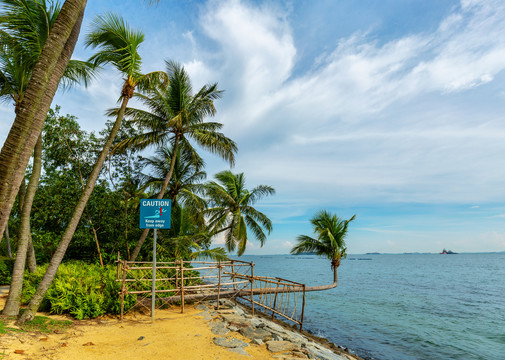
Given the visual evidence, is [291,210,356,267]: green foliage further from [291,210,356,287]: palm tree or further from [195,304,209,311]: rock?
[195,304,209,311]: rock

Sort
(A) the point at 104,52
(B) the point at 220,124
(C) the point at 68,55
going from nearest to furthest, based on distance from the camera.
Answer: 1. (C) the point at 68,55
2. (A) the point at 104,52
3. (B) the point at 220,124

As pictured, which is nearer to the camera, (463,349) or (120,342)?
(120,342)

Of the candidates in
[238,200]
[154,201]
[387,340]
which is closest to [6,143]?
[154,201]

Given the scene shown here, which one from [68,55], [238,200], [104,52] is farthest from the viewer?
[238,200]

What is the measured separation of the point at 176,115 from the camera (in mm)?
14516

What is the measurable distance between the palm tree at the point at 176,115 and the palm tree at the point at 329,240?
8.06 metres

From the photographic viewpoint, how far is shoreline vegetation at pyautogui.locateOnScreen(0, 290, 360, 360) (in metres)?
5.57

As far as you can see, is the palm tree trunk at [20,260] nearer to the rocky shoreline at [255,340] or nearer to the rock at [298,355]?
the rocky shoreline at [255,340]

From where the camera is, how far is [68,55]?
6320 mm

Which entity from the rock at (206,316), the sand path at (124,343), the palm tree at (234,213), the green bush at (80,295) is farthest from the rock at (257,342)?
the palm tree at (234,213)

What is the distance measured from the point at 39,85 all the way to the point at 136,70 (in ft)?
14.6

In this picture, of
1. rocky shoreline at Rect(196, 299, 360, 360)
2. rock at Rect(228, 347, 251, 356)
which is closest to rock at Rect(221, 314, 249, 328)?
rocky shoreline at Rect(196, 299, 360, 360)

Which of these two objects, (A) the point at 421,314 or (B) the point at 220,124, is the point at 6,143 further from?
(A) the point at 421,314

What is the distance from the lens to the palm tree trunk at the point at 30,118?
441cm
